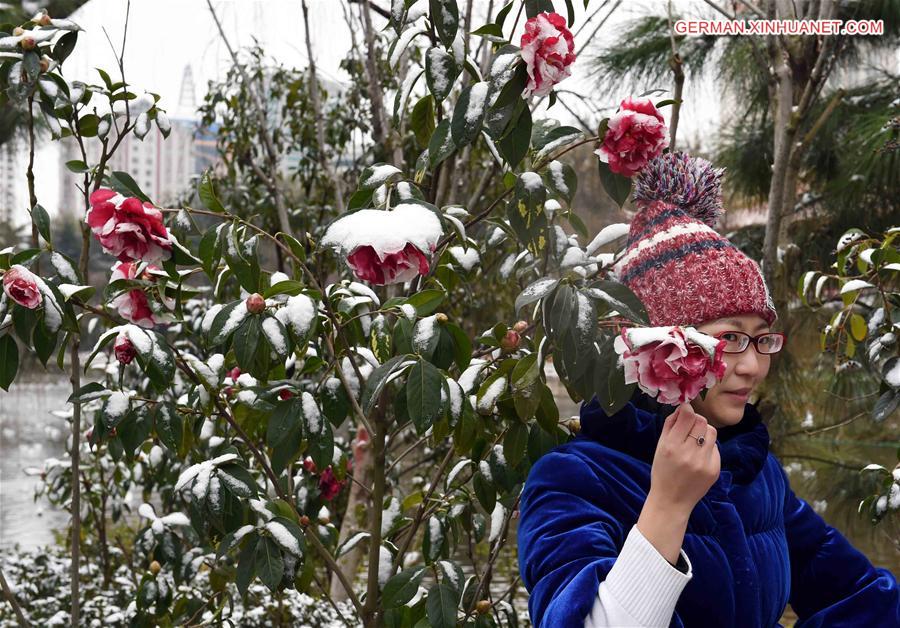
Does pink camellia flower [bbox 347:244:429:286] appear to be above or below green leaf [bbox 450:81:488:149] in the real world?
below

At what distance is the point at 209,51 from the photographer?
302cm

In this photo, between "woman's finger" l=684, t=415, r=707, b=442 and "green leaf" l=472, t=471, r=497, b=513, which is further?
"green leaf" l=472, t=471, r=497, b=513

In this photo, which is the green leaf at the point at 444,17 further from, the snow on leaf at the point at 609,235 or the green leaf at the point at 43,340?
the green leaf at the point at 43,340

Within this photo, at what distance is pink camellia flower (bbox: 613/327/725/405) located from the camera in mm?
982

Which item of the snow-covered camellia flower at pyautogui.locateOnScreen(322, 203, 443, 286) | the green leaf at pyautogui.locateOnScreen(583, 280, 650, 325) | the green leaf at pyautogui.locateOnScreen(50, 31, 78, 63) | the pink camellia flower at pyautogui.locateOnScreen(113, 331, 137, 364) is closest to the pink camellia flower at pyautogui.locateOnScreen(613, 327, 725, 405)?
the green leaf at pyautogui.locateOnScreen(583, 280, 650, 325)

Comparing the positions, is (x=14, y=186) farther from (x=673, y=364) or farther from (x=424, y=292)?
(x=673, y=364)

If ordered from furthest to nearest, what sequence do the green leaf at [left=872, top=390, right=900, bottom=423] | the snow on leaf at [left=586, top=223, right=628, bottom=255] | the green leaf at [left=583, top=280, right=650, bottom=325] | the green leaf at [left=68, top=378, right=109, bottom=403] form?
the green leaf at [left=872, top=390, right=900, bottom=423], the snow on leaf at [left=586, top=223, right=628, bottom=255], the green leaf at [left=68, top=378, right=109, bottom=403], the green leaf at [left=583, top=280, right=650, bottom=325]

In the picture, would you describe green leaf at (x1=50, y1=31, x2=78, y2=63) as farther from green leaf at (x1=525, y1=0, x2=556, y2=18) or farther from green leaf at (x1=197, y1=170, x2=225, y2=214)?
green leaf at (x1=525, y1=0, x2=556, y2=18)

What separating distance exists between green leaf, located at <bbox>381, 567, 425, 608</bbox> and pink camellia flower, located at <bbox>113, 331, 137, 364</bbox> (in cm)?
50

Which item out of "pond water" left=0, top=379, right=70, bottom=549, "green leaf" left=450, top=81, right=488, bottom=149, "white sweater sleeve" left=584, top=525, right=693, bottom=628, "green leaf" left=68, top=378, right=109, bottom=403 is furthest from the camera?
"pond water" left=0, top=379, right=70, bottom=549

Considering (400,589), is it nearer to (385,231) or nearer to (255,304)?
(255,304)

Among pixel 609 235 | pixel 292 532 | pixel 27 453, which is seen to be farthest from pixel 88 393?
pixel 27 453

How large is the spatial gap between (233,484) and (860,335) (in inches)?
48.0

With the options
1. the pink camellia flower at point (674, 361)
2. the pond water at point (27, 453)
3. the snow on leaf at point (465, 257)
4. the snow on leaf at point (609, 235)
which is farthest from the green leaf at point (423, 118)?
the pond water at point (27, 453)
